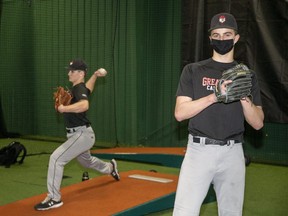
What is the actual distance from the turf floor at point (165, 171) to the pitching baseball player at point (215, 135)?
5.92 feet

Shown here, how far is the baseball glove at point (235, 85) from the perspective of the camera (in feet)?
8.15

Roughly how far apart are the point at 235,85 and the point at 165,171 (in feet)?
14.7

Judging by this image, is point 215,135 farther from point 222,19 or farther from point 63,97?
point 63,97

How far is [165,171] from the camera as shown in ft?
22.5

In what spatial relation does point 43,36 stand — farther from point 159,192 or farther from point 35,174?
point 159,192

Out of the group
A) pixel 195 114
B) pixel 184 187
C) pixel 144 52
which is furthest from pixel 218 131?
pixel 144 52

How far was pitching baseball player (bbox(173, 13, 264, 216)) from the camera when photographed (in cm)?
268

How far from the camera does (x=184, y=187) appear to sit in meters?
2.72

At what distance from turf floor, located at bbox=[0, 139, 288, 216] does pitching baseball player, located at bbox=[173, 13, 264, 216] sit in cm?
181

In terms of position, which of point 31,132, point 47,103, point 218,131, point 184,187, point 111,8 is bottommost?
point 31,132

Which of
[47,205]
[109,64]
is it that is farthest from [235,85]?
[109,64]

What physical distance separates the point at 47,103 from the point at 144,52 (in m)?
2.92

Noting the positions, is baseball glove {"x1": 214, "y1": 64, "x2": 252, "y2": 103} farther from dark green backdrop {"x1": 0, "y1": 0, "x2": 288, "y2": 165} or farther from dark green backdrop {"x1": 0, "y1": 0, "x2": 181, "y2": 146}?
dark green backdrop {"x1": 0, "y1": 0, "x2": 181, "y2": 146}

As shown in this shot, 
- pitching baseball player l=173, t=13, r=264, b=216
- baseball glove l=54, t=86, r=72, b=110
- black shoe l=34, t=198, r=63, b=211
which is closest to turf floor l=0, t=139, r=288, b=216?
black shoe l=34, t=198, r=63, b=211
